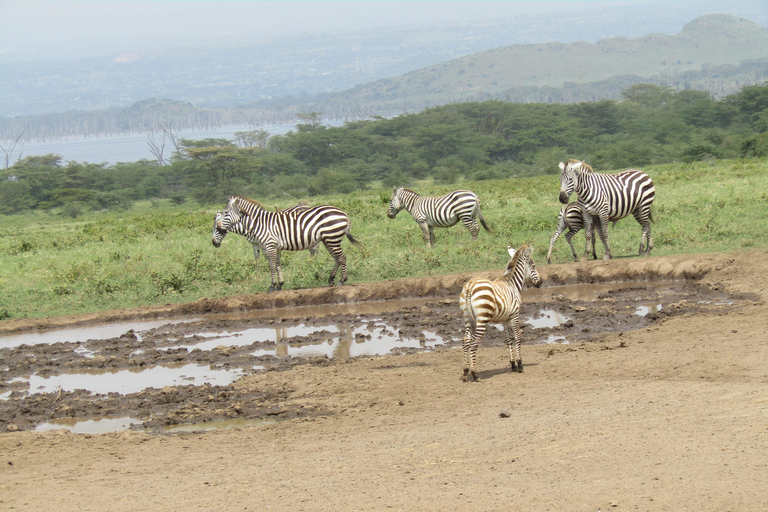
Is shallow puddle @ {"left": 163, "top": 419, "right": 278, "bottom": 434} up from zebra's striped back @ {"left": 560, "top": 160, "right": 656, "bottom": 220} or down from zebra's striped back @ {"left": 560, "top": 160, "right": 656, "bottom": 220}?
down

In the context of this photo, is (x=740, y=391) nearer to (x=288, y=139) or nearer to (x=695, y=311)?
(x=695, y=311)

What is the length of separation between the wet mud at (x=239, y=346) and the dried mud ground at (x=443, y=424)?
0.17 feet

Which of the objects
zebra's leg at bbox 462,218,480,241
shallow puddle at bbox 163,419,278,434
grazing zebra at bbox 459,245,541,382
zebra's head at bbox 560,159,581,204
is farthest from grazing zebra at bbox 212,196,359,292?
shallow puddle at bbox 163,419,278,434

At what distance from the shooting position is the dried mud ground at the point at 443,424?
216 inches

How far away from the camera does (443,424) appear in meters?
7.05

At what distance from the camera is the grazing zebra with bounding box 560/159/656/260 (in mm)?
14773

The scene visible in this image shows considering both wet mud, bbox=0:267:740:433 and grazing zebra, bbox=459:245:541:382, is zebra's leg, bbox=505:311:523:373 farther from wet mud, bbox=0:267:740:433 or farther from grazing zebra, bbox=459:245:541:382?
wet mud, bbox=0:267:740:433

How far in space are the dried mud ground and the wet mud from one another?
0.17 feet

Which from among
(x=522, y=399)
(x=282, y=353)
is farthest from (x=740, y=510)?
(x=282, y=353)

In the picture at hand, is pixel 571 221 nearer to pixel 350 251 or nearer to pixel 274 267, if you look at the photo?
pixel 350 251

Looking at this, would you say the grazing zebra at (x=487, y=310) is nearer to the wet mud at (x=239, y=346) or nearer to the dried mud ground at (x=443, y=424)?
the dried mud ground at (x=443, y=424)

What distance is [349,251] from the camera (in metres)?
17.3

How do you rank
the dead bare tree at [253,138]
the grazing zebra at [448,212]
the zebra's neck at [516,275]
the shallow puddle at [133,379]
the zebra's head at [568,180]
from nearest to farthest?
the zebra's neck at [516,275] → the shallow puddle at [133,379] → the zebra's head at [568,180] → the grazing zebra at [448,212] → the dead bare tree at [253,138]

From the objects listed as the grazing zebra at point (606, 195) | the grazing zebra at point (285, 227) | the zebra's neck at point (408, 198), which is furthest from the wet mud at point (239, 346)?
the zebra's neck at point (408, 198)
